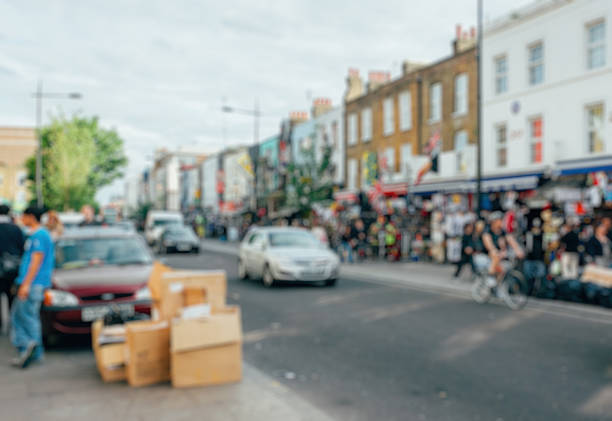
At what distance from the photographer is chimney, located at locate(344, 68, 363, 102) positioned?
37438 millimetres

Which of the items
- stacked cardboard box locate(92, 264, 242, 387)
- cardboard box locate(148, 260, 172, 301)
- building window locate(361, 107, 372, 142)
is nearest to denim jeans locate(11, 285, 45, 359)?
stacked cardboard box locate(92, 264, 242, 387)

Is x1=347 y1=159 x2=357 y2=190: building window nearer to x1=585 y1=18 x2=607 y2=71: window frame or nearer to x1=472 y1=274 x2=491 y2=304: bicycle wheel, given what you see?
x1=585 y1=18 x2=607 y2=71: window frame

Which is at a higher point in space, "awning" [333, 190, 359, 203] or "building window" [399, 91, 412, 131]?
"building window" [399, 91, 412, 131]

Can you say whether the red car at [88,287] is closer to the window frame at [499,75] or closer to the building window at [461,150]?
the building window at [461,150]

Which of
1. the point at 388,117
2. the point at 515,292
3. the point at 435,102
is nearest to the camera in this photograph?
the point at 515,292

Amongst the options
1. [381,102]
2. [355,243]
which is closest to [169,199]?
[381,102]

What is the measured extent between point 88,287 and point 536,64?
19.4 m

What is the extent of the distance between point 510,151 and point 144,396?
65.7 ft

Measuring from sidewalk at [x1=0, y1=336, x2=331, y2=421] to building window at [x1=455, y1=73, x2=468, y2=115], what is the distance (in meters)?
21.8

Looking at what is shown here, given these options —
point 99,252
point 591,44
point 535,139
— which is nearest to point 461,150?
point 535,139

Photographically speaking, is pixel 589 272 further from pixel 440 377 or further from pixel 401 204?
pixel 401 204

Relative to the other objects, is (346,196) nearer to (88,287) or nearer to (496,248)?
(496,248)

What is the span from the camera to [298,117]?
4731 cm

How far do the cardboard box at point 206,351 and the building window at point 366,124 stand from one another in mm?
28840
